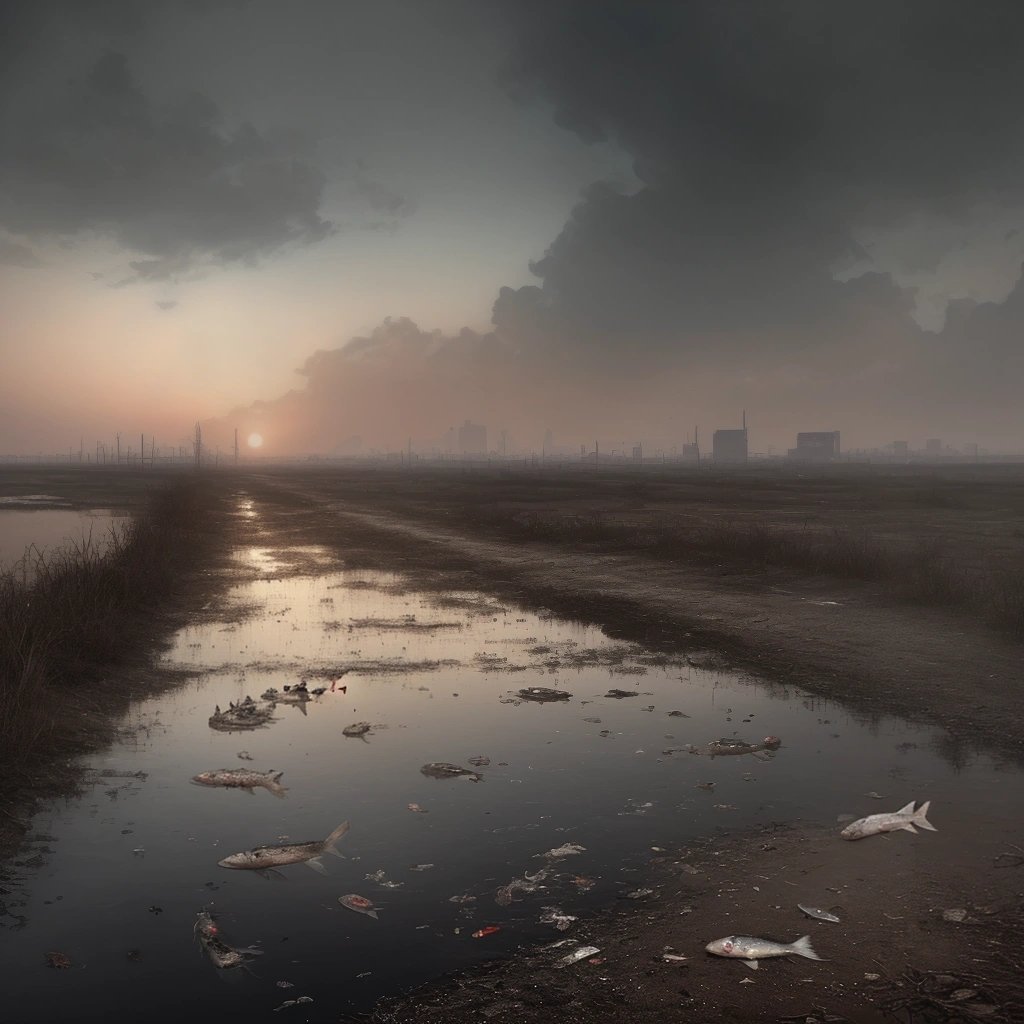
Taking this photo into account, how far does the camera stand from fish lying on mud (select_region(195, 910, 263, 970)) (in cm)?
532

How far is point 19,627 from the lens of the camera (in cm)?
1127

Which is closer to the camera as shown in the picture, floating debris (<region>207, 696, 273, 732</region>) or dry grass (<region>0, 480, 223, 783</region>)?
dry grass (<region>0, 480, 223, 783</region>)

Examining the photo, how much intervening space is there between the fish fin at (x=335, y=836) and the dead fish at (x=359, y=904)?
80 centimetres

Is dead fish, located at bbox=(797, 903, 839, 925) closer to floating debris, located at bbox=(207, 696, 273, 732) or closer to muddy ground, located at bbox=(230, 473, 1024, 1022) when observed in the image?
muddy ground, located at bbox=(230, 473, 1024, 1022)

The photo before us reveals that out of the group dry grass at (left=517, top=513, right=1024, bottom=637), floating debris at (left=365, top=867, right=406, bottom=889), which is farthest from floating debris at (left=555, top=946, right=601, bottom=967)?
dry grass at (left=517, top=513, right=1024, bottom=637)

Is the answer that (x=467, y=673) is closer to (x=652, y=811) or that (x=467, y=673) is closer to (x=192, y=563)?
(x=652, y=811)

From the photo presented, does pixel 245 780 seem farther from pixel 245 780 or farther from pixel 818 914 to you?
pixel 818 914

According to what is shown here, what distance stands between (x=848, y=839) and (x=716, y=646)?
7.49 metres

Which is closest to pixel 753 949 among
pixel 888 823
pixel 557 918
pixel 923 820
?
pixel 557 918

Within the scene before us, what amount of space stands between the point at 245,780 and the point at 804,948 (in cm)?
552

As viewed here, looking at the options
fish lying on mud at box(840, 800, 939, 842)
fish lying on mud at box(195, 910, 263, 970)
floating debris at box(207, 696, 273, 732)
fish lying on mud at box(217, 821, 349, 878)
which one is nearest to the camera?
fish lying on mud at box(195, 910, 263, 970)

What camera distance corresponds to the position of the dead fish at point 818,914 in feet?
18.6

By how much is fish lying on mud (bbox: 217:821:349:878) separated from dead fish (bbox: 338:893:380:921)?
486 mm

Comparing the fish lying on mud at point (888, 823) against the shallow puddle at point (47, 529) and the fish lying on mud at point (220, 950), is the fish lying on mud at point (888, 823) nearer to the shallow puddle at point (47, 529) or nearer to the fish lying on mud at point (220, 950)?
the fish lying on mud at point (220, 950)
